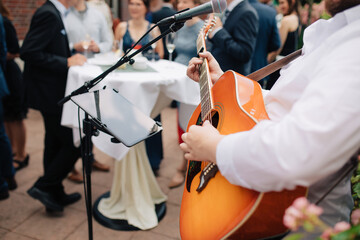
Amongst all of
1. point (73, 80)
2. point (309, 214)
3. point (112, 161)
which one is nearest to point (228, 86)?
point (309, 214)

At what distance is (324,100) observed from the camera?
2.23ft

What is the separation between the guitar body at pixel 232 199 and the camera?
857mm

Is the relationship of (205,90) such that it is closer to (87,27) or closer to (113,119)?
(113,119)

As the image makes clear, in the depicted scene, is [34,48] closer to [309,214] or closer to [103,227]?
[103,227]

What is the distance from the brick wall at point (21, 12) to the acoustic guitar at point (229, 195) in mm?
4906

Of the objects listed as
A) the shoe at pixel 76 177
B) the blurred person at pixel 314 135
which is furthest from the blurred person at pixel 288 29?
the blurred person at pixel 314 135

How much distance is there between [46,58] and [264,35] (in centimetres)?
252

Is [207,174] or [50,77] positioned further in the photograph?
[50,77]

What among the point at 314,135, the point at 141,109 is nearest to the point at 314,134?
the point at 314,135

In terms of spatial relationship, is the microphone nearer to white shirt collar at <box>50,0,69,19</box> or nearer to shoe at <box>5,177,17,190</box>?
white shirt collar at <box>50,0,69,19</box>

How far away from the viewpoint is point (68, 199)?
2.68 meters

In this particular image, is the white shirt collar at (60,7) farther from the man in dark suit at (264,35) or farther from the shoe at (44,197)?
the man in dark suit at (264,35)

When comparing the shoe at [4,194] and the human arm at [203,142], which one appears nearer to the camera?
the human arm at [203,142]

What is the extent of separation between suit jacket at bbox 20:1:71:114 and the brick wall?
3.24 meters
